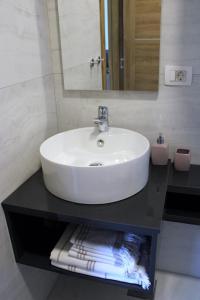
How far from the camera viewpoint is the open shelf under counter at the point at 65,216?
980mm

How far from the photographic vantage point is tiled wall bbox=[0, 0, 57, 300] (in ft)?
3.56

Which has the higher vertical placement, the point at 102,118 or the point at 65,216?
the point at 102,118

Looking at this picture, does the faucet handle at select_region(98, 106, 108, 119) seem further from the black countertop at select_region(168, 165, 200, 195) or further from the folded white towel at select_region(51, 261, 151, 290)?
the folded white towel at select_region(51, 261, 151, 290)

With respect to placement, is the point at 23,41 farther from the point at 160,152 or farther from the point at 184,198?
the point at 184,198

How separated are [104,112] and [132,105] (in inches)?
6.1

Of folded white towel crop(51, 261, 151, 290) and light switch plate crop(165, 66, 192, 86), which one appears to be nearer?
folded white towel crop(51, 261, 151, 290)

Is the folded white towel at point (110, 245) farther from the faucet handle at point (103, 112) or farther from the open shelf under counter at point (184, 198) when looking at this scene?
the faucet handle at point (103, 112)

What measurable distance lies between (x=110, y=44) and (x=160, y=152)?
56cm

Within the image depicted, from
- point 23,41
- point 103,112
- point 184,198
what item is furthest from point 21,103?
point 184,198

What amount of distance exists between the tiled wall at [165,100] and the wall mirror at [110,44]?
0.04 metres

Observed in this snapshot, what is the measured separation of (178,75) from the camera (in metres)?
1.26

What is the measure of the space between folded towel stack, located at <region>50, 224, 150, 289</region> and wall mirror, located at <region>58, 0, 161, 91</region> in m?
0.70

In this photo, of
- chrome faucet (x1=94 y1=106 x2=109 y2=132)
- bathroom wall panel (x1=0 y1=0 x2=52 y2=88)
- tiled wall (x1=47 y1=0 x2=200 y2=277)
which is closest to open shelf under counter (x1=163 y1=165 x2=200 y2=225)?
tiled wall (x1=47 y1=0 x2=200 y2=277)

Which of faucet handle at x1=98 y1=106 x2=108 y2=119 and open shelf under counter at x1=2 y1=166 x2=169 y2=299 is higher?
faucet handle at x1=98 y1=106 x2=108 y2=119
